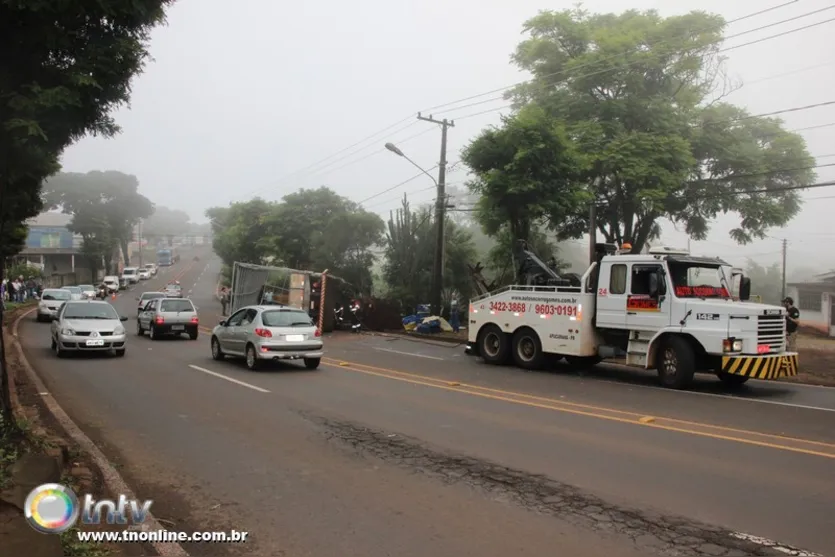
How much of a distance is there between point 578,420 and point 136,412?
21.2 feet

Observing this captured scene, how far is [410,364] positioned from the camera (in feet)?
55.1

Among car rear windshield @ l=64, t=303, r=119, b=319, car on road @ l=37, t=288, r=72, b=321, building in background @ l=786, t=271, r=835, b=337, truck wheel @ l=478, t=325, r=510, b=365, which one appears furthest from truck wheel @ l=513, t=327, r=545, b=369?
building in background @ l=786, t=271, r=835, b=337

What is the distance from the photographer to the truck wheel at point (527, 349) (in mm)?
16094

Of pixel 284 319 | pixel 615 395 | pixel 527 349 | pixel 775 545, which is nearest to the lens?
pixel 775 545

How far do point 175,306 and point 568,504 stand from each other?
2012 cm

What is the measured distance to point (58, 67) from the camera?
265 inches

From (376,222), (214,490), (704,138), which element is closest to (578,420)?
(214,490)

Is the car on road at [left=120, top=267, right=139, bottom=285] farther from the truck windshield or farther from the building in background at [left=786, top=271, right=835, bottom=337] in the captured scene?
the truck windshield

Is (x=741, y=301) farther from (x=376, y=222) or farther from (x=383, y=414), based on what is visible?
(x=376, y=222)

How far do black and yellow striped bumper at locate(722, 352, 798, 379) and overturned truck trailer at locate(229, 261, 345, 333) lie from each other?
17644 millimetres

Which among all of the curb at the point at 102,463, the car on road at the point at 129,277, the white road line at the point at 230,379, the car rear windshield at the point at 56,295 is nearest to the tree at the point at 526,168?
the white road line at the point at 230,379

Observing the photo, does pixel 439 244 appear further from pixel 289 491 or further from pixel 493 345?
pixel 289 491

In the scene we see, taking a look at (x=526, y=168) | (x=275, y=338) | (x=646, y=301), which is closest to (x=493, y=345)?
(x=646, y=301)

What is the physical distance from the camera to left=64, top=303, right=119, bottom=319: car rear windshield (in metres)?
17.6
